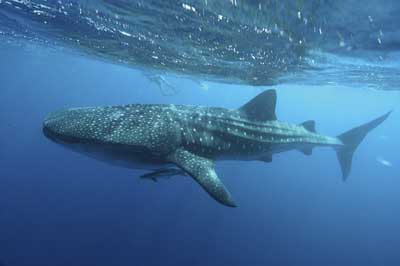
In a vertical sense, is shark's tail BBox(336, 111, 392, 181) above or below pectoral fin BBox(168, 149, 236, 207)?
below

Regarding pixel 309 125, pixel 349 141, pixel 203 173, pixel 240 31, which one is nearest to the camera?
pixel 203 173

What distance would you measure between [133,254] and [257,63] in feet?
47.3

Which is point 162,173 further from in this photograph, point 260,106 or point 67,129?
point 260,106

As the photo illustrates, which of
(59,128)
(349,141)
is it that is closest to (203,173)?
(59,128)

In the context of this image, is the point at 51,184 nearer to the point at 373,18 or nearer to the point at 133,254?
the point at 133,254

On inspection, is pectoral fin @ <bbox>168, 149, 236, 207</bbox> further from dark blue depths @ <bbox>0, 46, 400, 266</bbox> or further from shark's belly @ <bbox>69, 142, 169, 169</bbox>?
dark blue depths @ <bbox>0, 46, 400, 266</bbox>

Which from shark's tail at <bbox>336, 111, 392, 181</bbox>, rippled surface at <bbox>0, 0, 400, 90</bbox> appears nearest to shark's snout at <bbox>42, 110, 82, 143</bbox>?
rippled surface at <bbox>0, 0, 400, 90</bbox>

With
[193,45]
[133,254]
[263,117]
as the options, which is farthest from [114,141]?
[133,254]

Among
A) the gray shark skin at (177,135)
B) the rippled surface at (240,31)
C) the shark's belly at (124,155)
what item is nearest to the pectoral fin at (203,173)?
the gray shark skin at (177,135)

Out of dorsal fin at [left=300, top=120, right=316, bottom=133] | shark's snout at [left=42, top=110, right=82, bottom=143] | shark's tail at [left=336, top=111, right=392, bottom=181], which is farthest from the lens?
shark's tail at [left=336, top=111, right=392, bottom=181]

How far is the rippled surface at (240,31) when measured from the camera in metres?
10.6

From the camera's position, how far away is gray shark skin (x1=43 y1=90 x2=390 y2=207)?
6176 mm

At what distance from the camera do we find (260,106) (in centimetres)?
934

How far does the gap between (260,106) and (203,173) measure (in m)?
3.68
